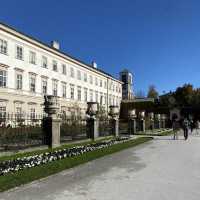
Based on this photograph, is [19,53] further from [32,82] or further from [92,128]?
[92,128]

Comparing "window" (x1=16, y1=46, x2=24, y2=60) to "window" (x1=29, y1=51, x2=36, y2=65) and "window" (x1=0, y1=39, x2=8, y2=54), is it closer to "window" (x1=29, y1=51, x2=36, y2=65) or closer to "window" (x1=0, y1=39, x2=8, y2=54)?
"window" (x1=29, y1=51, x2=36, y2=65)

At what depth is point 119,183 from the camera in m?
8.11

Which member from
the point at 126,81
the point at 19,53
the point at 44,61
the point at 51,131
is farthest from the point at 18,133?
the point at 126,81

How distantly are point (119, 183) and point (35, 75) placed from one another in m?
39.8

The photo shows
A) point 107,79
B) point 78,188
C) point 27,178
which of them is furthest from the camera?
point 107,79

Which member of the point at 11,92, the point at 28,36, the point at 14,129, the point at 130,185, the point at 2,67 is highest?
the point at 28,36

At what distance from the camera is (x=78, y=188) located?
24.7 ft

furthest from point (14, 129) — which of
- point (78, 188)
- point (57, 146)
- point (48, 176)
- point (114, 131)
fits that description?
point (114, 131)

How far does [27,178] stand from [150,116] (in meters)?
39.3

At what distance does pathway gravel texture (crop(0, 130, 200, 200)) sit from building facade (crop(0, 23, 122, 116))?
25.4 meters

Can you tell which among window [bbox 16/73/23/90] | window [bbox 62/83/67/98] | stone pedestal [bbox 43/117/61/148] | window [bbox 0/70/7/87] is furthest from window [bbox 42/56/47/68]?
stone pedestal [bbox 43/117/61/148]

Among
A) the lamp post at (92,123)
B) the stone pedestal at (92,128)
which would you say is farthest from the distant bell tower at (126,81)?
the stone pedestal at (92,128)

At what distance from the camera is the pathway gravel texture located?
686 centimetres

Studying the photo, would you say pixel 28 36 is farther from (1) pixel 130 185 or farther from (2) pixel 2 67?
(1) pixel 130 185
